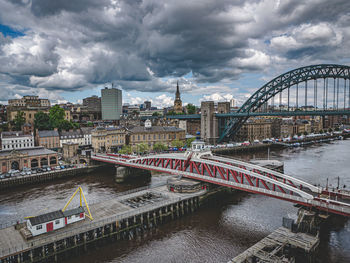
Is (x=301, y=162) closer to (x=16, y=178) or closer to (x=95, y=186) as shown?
(x=95, y=186)

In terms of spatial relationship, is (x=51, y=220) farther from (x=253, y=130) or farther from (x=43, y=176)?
(x=253, y=130)

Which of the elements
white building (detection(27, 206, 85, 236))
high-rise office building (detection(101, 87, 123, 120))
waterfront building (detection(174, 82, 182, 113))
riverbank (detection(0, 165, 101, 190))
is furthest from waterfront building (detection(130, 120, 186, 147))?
high-rise office building (detection(101, 87, 123, 120))

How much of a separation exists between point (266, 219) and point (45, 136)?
58.0m

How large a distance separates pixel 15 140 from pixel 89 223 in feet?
159

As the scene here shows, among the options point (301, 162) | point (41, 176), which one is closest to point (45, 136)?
point (41, 176)

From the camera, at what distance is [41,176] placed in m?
46.1

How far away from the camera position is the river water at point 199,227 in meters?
21.4

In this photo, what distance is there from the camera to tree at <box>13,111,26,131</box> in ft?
255

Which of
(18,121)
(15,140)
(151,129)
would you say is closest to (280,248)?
(151,129)

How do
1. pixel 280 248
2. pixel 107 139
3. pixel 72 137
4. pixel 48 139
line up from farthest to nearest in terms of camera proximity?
pixel 72 137 → pixel 107 139 → pixel 48 139 → pixel 280 248

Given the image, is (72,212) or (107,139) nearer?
(72,212)

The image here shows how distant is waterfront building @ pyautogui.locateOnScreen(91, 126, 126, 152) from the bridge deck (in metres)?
37.0

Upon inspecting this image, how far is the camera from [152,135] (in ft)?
237

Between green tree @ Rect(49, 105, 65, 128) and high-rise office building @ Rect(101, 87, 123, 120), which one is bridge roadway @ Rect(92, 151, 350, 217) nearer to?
green tree @ Rect(49, 105, 65, 128)
